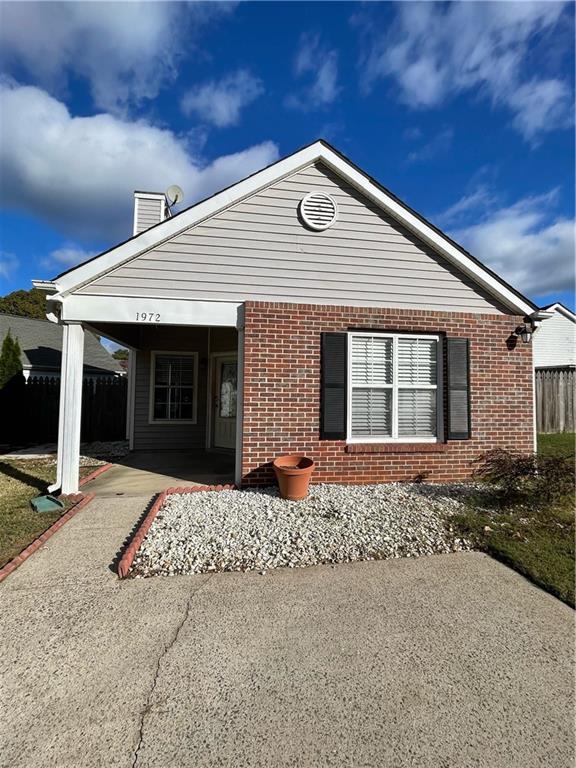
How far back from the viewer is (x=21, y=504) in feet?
17.9

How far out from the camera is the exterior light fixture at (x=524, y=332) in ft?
22.1

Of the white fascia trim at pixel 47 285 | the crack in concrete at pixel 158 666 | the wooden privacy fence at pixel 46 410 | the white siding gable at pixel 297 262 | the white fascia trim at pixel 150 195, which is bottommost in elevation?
the crack in concrete at pixel 158 666

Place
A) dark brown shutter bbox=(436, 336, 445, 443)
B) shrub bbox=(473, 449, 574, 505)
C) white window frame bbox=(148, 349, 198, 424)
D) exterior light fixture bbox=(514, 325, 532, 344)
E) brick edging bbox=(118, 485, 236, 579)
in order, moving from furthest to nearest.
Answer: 1. white window frame bbox=(148, 349, 198, 424)
2. exterior light fixture bbox=(514, 325, 532, 344)
3. dark brown shutter bbox=(436, 336, 445, 443)
4. shrub bbox=(473, 449, 574, 505)
5. brick edging bbox=(118, 485, 236, 579)

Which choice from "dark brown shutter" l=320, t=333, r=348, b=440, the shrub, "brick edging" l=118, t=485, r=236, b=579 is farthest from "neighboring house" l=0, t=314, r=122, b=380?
the shrub

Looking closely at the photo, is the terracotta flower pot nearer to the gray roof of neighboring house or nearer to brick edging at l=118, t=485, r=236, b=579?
brick edging at l=118, t=485, r=236, b=579

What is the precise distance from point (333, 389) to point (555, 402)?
11.4 m

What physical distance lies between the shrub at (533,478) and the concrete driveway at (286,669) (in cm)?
186

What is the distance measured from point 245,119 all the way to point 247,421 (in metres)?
7.66

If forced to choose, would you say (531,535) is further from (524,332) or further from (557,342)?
(557,342)

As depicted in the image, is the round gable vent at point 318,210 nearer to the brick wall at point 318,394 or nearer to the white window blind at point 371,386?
the brick wall at point 318,394

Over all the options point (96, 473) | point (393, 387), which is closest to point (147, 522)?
point (96, 473)

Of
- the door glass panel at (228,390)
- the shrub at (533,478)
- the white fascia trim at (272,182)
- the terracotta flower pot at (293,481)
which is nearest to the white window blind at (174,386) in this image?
the door glass panel at (228,390)

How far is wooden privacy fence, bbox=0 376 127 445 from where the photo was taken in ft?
39.9

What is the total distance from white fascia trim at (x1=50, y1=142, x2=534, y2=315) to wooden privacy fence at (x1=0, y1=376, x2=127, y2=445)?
24.0ft
